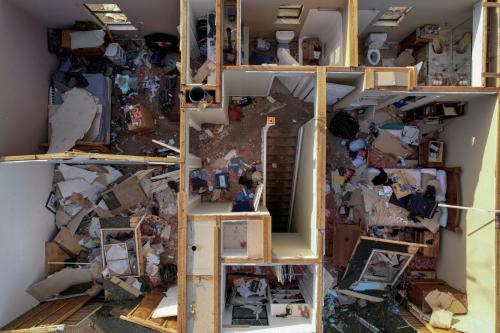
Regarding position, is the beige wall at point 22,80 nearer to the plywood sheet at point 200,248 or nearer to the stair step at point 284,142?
the plywood sheet at point 200,248

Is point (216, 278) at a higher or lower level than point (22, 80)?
lower

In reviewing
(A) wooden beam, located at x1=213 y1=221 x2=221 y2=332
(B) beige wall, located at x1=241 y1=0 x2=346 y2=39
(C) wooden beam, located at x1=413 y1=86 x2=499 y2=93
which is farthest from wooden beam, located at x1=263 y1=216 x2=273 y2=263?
(B) beige wall, located at x1=241 y1=0 x2=346 y2=39

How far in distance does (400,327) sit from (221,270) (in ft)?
16.4

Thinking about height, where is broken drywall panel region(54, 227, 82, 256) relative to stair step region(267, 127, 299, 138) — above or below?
below

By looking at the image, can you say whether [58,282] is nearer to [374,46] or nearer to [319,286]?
[319,286]

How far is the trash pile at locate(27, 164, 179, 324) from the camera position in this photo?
8.52 metres

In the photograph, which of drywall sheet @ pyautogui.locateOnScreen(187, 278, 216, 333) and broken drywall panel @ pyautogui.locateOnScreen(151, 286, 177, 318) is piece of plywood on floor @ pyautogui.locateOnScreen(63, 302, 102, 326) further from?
drywall sheet @ pyautogui.locateOnScreen(187, 278, 216, 333)

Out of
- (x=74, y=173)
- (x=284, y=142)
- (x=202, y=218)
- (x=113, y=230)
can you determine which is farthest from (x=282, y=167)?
(x=74, y=173)

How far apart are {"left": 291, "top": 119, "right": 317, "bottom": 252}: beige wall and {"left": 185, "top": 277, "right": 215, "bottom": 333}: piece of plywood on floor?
7.34 feet

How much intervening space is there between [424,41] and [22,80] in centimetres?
965

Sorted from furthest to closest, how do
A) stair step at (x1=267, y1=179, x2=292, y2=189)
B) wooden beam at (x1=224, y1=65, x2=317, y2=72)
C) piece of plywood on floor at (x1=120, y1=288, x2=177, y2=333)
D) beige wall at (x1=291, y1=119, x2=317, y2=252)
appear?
stair step at (x1=267, y1=179, x2=292, y2=189) < piece of plywood on floor at (x1=120, y1=288, x2=177, y2=333) < beige wall at (x1=291, y1=119, x2=317, y2=252) < wooden beam at (x1=224, y1=65, x2=317, y2=72)

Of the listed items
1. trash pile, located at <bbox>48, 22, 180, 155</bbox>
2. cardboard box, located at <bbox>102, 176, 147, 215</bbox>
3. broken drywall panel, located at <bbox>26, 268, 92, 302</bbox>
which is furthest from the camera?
cardboard box, located at <bbox>102, 176, 147, 215</bbox>

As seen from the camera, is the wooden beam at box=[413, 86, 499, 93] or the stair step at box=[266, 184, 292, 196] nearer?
the wooden beam at box=[413, 86, 499, 93]

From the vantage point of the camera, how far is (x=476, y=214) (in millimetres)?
7418
